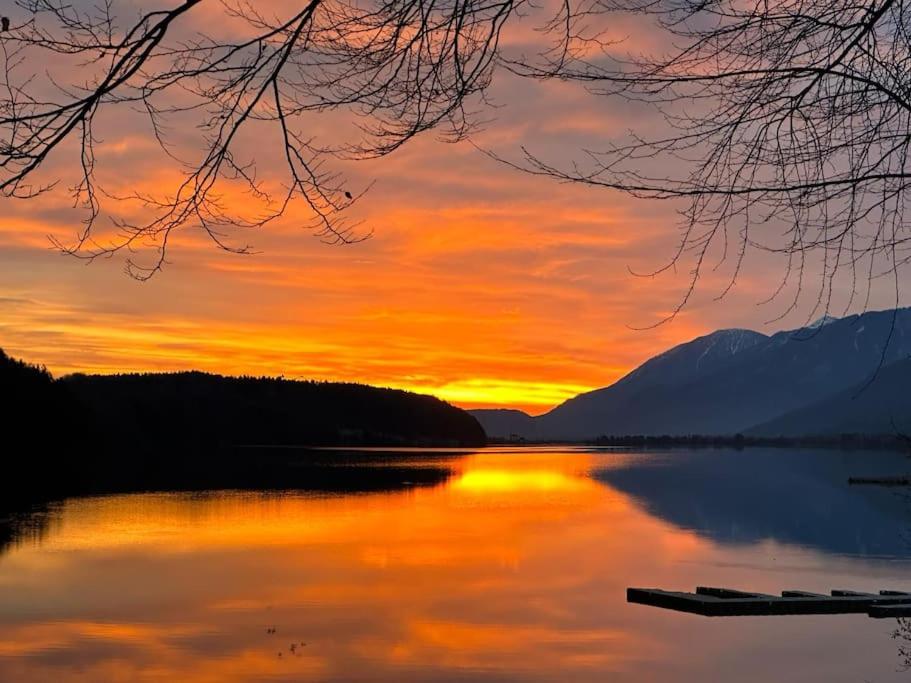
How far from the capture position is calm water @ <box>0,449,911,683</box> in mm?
18672

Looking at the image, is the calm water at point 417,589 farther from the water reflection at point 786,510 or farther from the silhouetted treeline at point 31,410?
the silhouetted treeline at point 31,410

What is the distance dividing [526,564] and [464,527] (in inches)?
484

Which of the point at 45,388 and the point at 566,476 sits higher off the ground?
the point at 45,388

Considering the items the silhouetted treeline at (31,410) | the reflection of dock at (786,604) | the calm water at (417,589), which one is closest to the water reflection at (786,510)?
the calm water at (417,589)

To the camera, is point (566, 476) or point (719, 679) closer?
point (719, 679)

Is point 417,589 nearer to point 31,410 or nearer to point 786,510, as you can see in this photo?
point 786,510

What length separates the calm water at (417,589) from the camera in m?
18.7

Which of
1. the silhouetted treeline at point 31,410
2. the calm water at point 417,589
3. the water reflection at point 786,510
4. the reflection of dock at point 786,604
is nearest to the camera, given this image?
the reflection of dock at point 786,604

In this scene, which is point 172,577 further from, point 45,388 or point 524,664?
point 45,388

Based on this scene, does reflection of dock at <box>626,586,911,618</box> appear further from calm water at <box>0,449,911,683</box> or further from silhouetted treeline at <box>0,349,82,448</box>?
silhouetted treeline at <box>0,349,82,448</box>

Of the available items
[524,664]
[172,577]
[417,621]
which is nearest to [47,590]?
[172,577]

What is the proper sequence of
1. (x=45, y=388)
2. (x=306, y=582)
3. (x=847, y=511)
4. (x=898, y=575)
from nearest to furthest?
(x=306, y=582) → (x=898, y=575) → (x=847, y=511) → (x=45, y=388)

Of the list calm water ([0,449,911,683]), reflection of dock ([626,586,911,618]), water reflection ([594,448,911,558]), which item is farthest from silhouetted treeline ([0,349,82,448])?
reflection of dock ([626,586,911,618])

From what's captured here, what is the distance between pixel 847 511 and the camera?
59.8 metres
